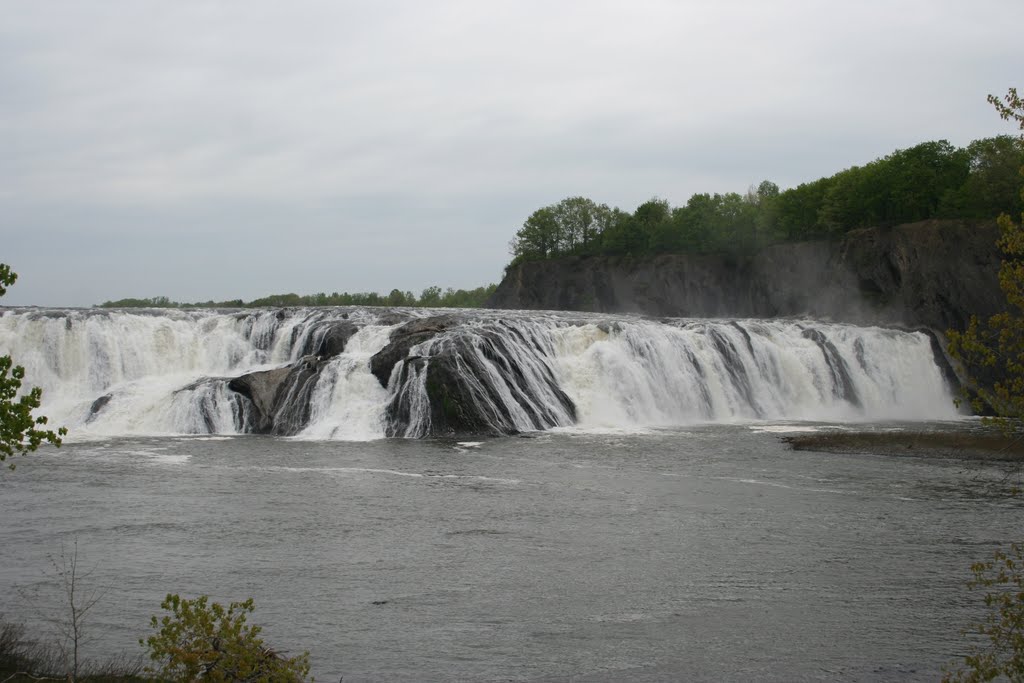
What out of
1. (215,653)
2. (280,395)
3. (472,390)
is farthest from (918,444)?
(215,653)

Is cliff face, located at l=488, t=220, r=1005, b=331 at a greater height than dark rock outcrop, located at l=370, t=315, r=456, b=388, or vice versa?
cliff face, located at l=488, t=220, r=1005, b=331

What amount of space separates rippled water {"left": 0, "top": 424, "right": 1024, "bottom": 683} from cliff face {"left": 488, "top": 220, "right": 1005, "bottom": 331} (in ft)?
102

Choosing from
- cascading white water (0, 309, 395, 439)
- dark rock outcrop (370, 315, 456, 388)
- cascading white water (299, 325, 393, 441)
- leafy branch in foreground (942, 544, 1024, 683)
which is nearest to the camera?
leafy branch in foreground (942, 544, 1024, 683)

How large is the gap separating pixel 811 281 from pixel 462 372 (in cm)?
3905

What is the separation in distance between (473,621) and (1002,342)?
7.43 meters

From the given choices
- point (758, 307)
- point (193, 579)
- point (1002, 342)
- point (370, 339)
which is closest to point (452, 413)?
point (370, 339)

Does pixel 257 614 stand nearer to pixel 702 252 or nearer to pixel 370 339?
pixel 370 339

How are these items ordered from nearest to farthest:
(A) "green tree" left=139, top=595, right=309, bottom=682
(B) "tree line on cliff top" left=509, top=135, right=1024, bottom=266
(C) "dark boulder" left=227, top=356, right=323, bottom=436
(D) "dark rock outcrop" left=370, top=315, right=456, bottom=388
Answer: (A) "green tree" left=139, top=595, right=309, bottom=682, (C) "dark boulder" left=227, top=356, right=323, bottom=436, (D) "dark rock outcrop" left=370, top=315, right=456, bottom=388, (B) "tree line on cliff top" left=509, top=135, right=1024, bottom=266

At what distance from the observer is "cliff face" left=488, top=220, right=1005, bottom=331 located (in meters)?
55.0

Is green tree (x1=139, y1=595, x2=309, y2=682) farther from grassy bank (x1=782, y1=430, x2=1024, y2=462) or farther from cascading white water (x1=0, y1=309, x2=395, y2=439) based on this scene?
cascading white water (x1=0, y1=309, x2=395, y2=439)

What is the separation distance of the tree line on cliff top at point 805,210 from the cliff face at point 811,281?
10.7 feet

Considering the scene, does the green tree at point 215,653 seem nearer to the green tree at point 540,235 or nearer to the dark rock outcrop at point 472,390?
the dark rock outcrop at point 472,390

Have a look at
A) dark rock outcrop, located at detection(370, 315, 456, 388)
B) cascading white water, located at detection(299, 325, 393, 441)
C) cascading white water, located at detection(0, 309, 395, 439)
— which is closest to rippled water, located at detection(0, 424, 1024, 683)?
cascading white water, located at detection(299, 325, 393, 441)

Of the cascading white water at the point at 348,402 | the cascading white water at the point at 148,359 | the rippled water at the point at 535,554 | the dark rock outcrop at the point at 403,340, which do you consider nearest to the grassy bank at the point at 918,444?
the rippled water at the point at 535,554
